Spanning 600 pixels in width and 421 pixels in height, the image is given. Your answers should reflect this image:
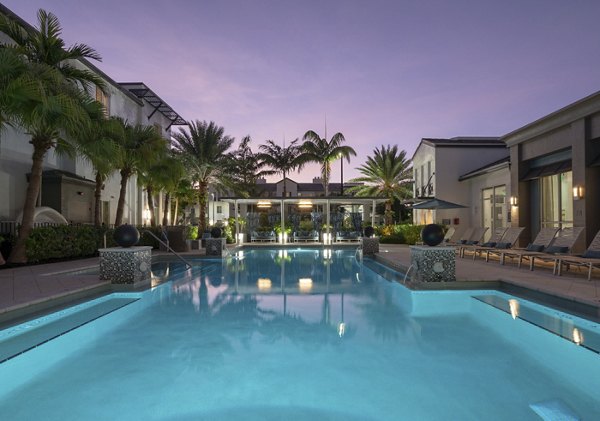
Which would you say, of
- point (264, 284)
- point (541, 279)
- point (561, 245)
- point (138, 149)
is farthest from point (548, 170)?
point (138, 149)

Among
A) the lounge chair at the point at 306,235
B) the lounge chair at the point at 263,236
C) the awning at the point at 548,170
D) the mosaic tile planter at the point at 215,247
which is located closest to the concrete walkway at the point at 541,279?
the awning at the point at 548,170

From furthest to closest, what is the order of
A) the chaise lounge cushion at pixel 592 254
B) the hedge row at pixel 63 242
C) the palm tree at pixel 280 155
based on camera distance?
the palm tree at pixel 280 155 → the hedge row at pixel 63 242 → the chaise lounge cushion at pixel 592 254

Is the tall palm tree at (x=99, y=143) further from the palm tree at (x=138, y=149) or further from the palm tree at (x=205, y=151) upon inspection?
the palm tree at (x=205, y=151)

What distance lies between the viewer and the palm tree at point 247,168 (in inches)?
1339

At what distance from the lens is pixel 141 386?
159 inches

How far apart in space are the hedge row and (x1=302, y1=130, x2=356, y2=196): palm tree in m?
17.9

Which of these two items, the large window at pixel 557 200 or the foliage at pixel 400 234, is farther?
the foliage at pixel 400 234

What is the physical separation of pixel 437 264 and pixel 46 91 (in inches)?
409

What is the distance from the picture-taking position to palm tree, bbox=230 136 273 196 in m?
34.0

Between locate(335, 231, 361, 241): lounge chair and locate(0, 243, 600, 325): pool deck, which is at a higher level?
locate(335, 231, 361, 241): lounge chair

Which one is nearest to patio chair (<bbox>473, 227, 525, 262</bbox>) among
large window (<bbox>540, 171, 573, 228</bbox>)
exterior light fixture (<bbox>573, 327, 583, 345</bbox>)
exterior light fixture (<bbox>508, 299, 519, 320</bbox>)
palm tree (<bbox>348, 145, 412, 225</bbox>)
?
large window (<bbox>540, 171, 573, 228</bbox>)

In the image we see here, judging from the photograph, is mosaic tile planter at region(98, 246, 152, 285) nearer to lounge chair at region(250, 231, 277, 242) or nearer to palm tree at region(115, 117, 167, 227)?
palm tree at region(115, 117, 167, 227)

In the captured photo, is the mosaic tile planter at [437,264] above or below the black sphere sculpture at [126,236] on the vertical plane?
below

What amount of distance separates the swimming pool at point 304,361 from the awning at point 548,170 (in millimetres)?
7174
